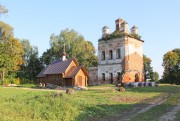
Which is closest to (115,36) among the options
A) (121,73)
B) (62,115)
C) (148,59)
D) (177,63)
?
(121,73)

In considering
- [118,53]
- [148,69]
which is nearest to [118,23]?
[118,53]

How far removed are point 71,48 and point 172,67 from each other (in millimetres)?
20494

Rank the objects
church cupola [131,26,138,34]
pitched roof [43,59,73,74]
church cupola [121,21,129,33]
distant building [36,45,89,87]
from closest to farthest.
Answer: distant building [36,45,89,87]
pitched roof [43,59,73,74]
church cupola [121,21,129,33]
church cupola [131,26,138,34]

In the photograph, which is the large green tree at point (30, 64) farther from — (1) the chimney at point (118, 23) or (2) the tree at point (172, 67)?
(2) the tree at point (172, 67)

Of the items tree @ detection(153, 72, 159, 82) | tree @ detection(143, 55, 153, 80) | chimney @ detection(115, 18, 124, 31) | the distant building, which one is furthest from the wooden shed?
tree @ detection(143, 55, 153, 80)

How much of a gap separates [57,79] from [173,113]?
2444cm

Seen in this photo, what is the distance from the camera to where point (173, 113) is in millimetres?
13852

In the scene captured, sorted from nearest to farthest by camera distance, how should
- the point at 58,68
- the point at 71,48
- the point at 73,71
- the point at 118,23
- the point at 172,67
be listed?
the point at 73,71 → the point at 58,68 → the point at 118,23 → the point at 172,67 → the point at 71,48

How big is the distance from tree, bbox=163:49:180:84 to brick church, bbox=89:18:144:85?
13.4 metres

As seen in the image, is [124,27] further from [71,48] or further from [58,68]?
[71,48]

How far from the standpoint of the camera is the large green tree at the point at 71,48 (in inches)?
2237

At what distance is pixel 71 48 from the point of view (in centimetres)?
5716

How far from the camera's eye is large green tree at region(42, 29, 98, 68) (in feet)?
186

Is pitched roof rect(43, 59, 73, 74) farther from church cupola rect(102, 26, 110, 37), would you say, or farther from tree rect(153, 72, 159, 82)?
tree rect(153, 72, 159, 82)
